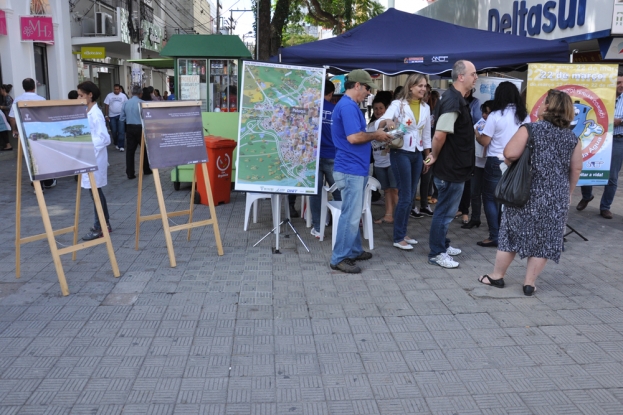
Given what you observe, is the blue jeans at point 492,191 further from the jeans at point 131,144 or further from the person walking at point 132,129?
the person walking at point 132,129

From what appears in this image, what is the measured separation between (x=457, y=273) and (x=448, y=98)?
1656mm

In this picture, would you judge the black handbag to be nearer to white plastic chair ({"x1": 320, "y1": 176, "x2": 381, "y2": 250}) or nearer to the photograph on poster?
white plastic chair ({"x1": 320, "y1": 176, "x2": 381, "y2": 250})

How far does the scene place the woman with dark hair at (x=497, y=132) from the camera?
5863 mm

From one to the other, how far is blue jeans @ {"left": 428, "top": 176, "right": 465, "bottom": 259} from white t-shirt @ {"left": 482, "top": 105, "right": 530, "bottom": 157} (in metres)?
0.96

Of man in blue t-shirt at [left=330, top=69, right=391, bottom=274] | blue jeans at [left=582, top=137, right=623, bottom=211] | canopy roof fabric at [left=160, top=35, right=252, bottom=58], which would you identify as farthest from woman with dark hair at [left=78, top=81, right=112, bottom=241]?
blue jeans at [left=582, top=137, right=623, bottom=211]

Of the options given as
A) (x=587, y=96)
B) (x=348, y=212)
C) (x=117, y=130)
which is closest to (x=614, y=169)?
(x=587, y=96)

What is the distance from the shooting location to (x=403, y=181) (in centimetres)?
611

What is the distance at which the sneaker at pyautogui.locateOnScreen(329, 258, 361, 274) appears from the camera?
211 inches

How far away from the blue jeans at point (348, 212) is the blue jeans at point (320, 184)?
1.08 metres

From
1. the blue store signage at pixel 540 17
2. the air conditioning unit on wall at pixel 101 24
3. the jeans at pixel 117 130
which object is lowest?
the jeans at pixel 117 130

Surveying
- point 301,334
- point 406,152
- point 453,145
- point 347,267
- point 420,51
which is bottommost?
point 301,334

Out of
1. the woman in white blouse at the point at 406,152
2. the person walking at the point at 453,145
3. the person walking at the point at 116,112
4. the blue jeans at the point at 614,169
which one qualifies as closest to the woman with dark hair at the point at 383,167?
the woman in white blouse at the point at 406,152

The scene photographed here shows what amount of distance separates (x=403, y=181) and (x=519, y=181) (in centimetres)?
166

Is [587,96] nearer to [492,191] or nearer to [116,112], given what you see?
[492,191]
